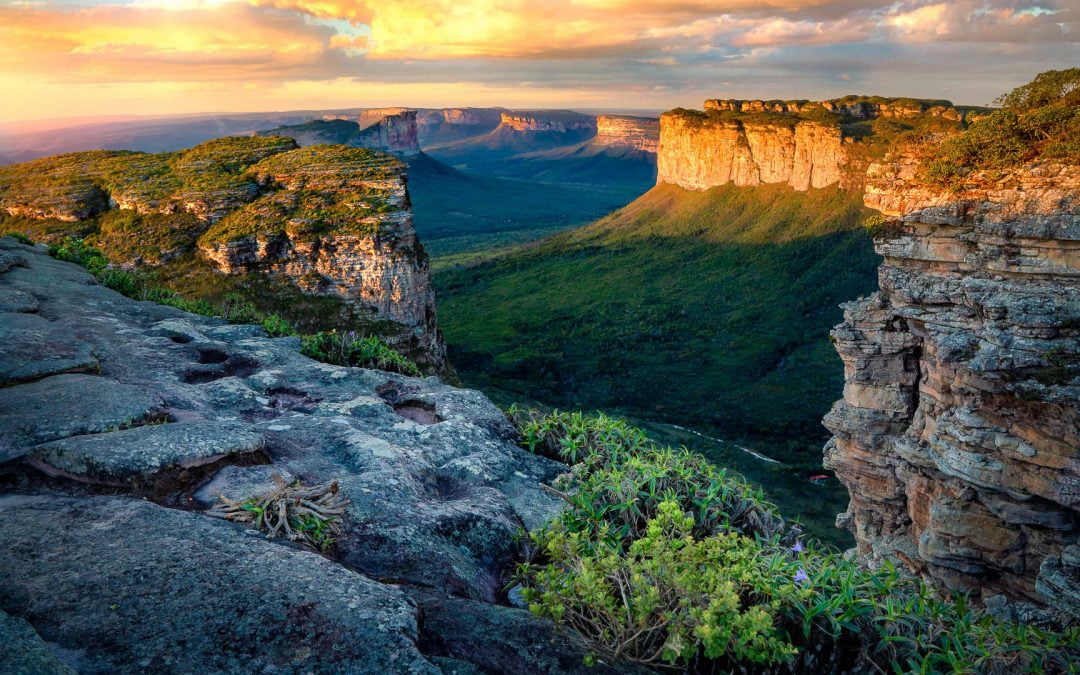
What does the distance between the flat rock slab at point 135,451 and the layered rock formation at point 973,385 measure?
13551mm

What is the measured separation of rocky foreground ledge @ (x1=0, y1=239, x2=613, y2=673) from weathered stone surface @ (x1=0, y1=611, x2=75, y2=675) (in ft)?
0.04

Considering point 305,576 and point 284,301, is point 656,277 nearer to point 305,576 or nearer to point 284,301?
point 284,301

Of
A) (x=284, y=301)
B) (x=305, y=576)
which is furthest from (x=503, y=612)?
(x=284, y=301)

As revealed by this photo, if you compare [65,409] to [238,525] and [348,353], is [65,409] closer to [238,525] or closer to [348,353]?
[238,525]

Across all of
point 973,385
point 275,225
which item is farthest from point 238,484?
point 275,225

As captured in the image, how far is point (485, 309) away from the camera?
7981 centimetres

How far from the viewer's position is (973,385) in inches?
539

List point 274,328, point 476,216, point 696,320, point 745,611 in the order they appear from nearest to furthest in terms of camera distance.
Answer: point 745,611 < point 274,328 < point 696,320 < point 476,216

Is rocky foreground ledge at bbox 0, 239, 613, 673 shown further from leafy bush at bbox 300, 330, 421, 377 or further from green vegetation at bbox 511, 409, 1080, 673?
leafy bush at bbox 300, 330, 421, 377

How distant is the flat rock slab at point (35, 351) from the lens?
8.27 meters

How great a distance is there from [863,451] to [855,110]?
10141 cm

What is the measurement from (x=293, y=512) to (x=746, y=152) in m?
102

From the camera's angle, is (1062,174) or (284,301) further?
(284,301)

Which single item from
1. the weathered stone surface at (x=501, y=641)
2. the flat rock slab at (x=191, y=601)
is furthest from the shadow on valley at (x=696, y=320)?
the flat rock slab at (x=191, y=601)
